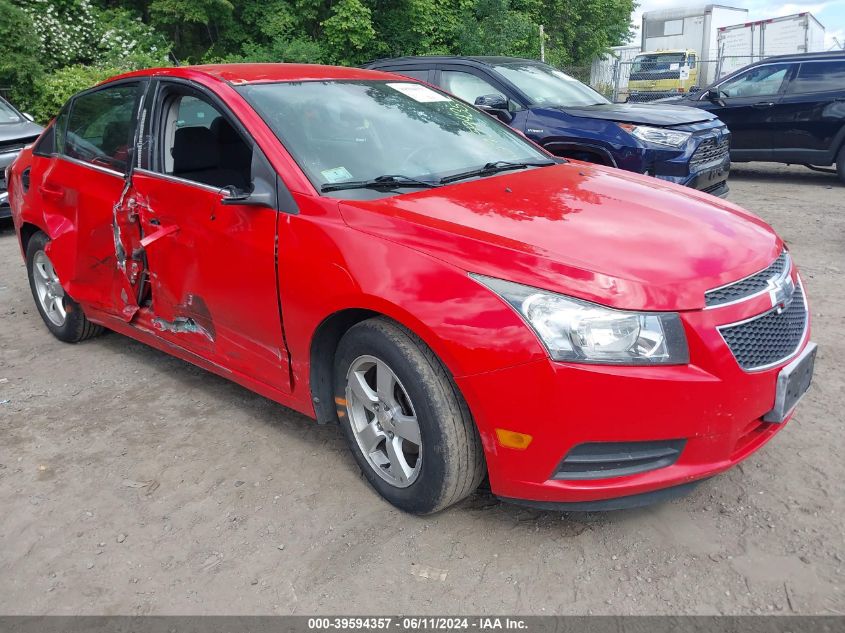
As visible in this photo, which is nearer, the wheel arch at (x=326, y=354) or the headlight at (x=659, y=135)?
the wheel arch at (x=326, y=354)

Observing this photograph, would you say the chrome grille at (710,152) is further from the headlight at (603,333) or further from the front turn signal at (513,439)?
the front turn signal at (513,439)

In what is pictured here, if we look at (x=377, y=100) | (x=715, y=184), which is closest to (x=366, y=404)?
(x=377, y=100)

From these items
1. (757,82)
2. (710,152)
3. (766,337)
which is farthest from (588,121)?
(757,82)

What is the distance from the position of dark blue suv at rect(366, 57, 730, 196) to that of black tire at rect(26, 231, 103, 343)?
3.75 metres

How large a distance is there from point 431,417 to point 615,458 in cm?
63

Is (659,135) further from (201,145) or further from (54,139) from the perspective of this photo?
(54,139)

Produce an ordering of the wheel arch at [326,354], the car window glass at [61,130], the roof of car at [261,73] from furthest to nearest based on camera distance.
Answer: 1. the car window glass at [61,130]
2. the roof of car at [261,73]
3. the wheel arch at [326,354]

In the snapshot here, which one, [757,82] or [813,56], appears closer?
[813,56]

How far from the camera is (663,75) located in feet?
79.6

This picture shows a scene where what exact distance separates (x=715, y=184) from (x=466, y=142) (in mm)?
4270

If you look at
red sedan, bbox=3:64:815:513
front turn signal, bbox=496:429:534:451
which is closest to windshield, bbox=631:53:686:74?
red sedan, bbox=3:64:815:513

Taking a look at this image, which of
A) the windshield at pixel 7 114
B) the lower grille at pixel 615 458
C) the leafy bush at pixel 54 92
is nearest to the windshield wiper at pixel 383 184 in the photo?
the lower grille at pixel 615 458

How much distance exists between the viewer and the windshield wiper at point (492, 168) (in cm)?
333

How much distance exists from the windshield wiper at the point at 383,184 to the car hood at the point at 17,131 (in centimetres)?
700
